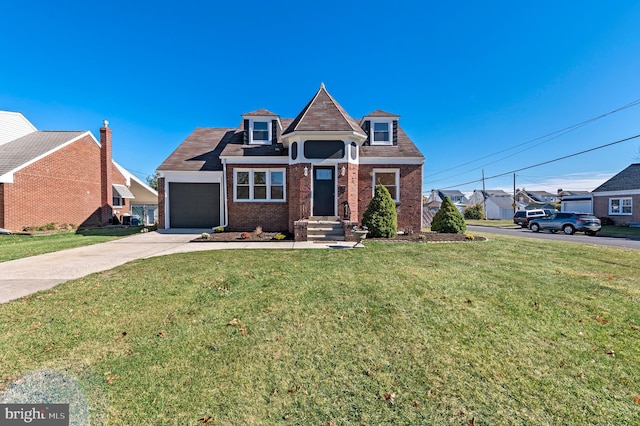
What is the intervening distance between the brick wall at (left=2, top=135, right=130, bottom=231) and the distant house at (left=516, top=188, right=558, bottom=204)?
76291 millimetres

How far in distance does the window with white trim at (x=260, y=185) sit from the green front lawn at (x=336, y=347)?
7916mm

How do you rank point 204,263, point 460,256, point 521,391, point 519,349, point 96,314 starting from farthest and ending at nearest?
point 460,256, point 204,263, point 96,314, point 519,349, point 521,391

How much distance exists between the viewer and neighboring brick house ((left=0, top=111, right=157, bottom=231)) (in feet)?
48.2

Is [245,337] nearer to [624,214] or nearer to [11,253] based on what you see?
[11,253]

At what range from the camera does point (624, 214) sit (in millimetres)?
24547

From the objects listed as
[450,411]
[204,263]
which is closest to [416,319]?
[450,411]

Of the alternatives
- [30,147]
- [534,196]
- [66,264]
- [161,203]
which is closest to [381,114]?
[161,203]

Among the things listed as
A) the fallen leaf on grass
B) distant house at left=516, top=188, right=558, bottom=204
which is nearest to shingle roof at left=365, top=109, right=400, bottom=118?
the fallen leaf on grass

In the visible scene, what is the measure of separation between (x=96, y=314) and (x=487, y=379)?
497 cm

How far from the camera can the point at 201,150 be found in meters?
15.6

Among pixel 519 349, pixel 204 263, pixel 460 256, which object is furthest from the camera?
pixel 460 256

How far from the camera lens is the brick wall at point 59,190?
14625 mm

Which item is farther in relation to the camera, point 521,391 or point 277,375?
point 277,375

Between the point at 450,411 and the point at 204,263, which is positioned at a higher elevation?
the point at 204,263
